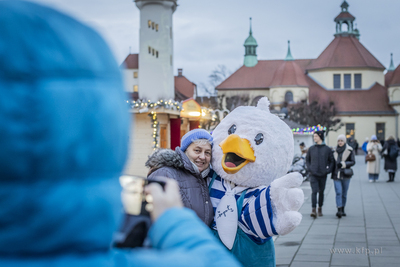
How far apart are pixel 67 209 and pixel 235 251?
284 cm

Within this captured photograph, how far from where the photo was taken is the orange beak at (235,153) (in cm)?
376

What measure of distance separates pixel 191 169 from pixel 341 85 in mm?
60067

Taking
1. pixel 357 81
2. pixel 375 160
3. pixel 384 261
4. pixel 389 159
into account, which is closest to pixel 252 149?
pixel 384 261

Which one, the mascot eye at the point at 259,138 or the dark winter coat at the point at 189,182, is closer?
the dark winter coat at the point at 189,182

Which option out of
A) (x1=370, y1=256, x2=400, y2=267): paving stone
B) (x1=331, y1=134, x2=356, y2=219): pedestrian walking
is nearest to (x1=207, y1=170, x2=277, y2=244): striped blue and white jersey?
(x1=370, y1=256, x2=400, y2=267): paving stone

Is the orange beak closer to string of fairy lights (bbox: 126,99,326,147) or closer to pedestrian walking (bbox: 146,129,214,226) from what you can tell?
pedestrian walking (bbox: 146,129,214,226)

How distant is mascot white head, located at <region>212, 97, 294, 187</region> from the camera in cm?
378

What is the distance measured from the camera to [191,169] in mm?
3623

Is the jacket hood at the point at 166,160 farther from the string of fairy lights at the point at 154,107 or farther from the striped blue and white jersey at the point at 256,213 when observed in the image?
the string of fairy lights at the point at 154,107

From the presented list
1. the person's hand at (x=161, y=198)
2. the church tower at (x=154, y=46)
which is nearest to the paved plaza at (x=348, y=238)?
the person's hand at (x=161, y=198)

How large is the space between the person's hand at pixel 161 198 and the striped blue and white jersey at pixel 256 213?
7.88 feet

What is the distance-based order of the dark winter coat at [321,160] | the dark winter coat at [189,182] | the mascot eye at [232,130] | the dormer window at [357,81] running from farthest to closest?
the dormer window at [357,81], the dark winter coat at [321,160], the mascot eye at [232,130], the dark winter coat at [189,182]

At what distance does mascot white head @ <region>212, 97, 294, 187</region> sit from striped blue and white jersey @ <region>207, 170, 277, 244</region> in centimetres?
12

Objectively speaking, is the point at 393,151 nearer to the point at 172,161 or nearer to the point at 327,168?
the point at 327,168
